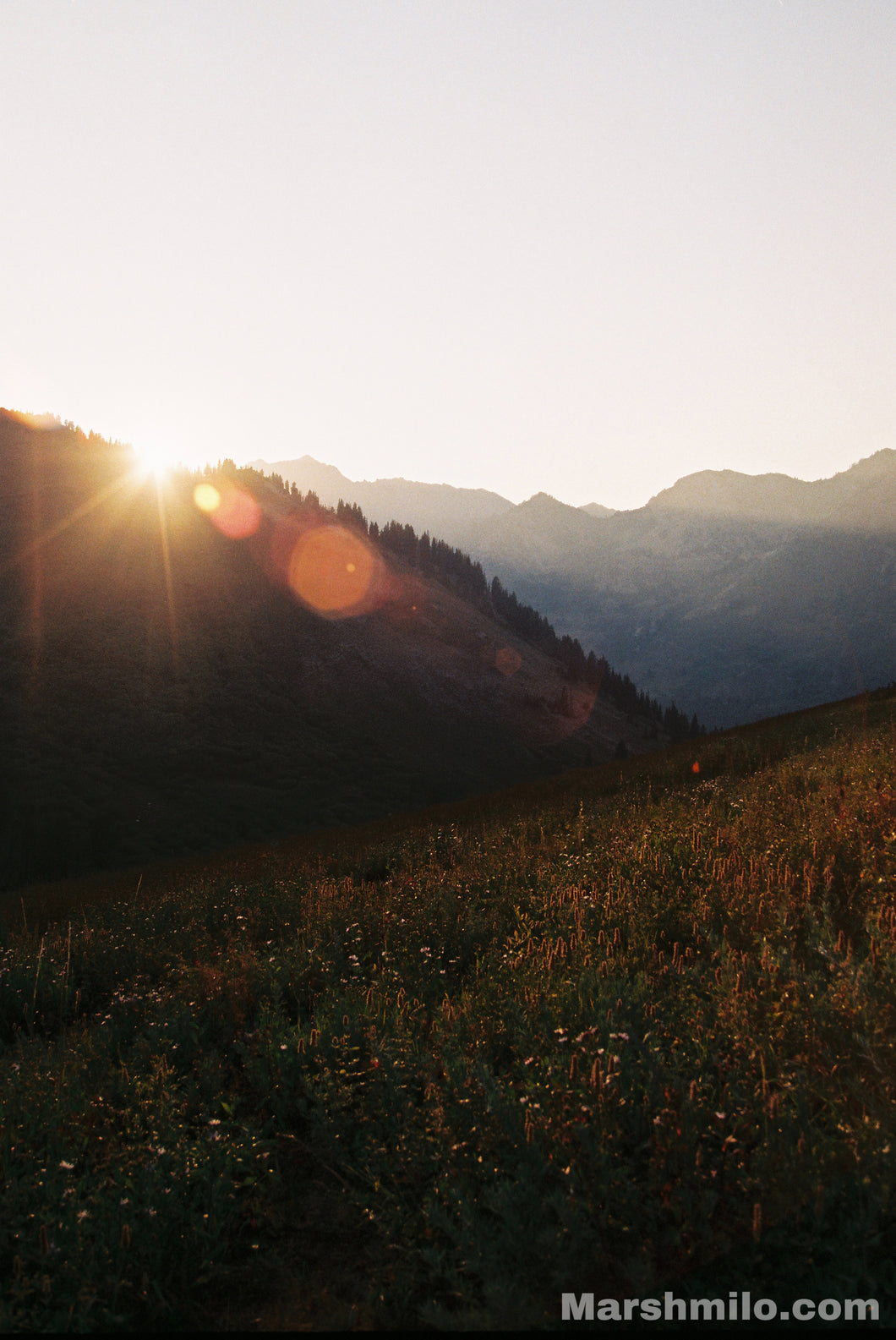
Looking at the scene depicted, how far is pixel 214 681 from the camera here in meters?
70.5

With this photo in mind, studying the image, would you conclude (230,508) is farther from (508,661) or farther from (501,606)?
(501,606)

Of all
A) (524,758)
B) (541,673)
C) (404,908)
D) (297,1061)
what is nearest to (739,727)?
(404,908)

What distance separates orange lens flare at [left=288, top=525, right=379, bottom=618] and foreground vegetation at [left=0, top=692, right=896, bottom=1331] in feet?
312

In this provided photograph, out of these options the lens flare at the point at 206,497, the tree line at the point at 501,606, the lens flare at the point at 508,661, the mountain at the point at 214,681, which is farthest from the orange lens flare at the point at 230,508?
the lens flare at the point at 508,661

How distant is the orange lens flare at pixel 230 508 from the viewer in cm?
10756

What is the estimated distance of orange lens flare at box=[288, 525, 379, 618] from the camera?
104125 millimetres

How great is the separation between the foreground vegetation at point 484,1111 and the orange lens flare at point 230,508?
342 ft

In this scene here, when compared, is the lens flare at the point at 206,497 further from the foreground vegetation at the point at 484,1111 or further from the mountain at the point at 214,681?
the foreground vegetation at the point at 484,1111

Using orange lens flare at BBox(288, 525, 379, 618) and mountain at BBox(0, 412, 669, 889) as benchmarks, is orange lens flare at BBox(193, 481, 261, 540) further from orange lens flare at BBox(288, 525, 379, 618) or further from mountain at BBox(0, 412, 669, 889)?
orange lens flare at BBox(288, 525, 379, 618)

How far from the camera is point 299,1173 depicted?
13.1 ft

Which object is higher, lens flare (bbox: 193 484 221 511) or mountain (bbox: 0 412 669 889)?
lens flare (bbox: 193 484 221 511)

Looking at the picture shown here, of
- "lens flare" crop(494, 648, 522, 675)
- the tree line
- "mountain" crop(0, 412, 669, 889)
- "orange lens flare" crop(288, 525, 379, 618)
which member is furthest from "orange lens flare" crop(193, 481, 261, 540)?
"lens flare" crop(494, 648, 522, 675)

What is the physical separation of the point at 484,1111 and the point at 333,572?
115547 millimetres

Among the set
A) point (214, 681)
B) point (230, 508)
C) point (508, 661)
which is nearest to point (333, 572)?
point (230, 508)
